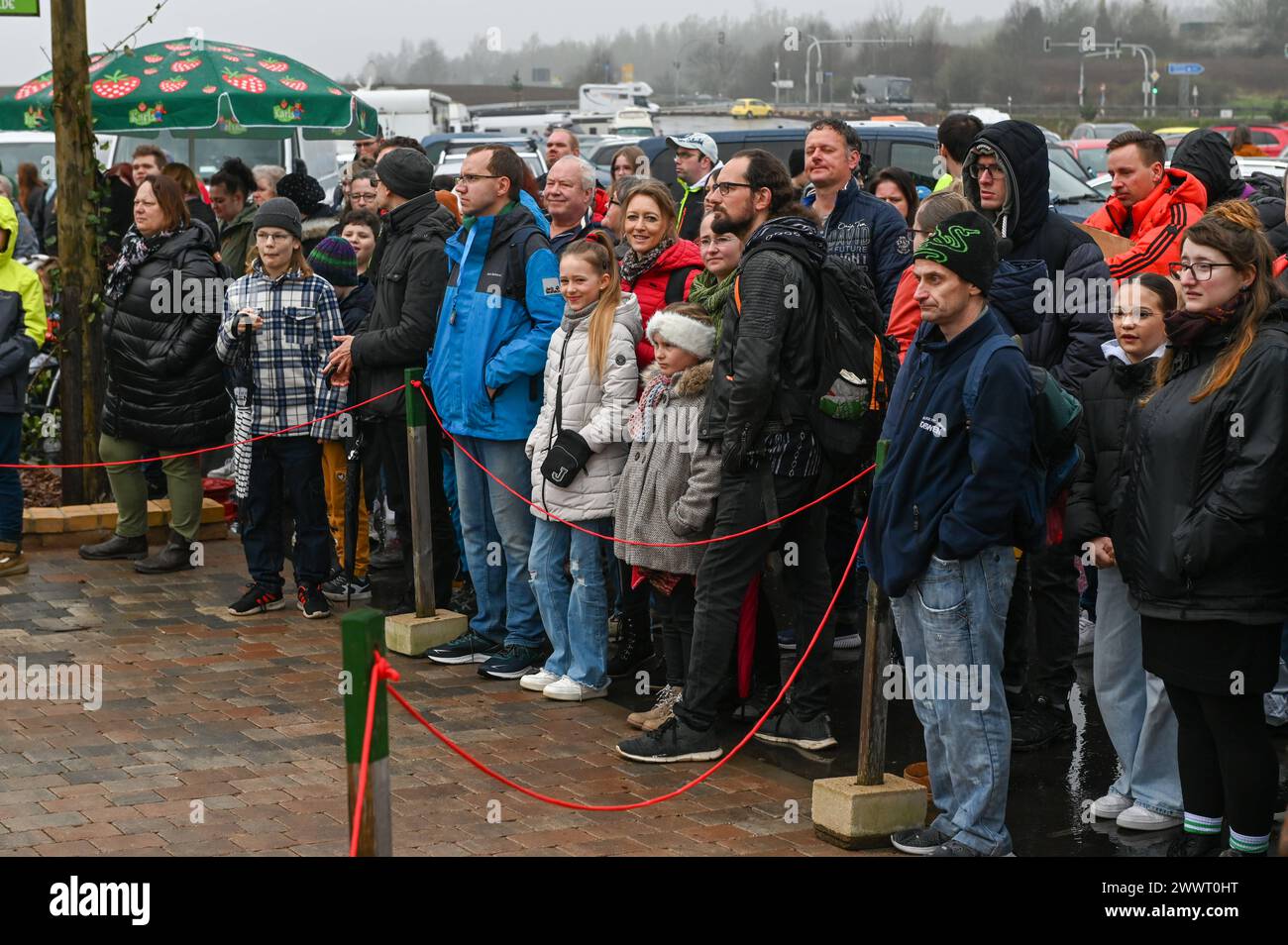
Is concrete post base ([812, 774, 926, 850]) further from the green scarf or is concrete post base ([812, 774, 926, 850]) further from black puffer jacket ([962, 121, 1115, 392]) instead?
the green scarf

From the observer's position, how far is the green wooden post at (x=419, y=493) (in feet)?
26.4

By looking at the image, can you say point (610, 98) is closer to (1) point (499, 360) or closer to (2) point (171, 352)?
(2) point (171, 352)

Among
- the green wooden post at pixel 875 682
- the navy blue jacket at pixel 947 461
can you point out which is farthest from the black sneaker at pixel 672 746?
the navy blue jacket at pixel 947 461

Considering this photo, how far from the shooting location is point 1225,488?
5.04 metres

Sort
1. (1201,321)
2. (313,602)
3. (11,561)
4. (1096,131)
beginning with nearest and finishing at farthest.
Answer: (1201,321) < (313,602) < (11,561) < (1096,131)

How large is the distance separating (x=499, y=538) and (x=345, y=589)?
1678 millimetres

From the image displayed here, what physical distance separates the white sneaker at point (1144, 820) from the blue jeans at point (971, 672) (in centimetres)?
62

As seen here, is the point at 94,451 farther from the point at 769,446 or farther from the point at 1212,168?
the point at 1212,168

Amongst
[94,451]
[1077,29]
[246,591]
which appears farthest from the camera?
[1077,29]

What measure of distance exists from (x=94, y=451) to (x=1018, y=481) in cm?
762

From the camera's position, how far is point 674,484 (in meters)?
6.91

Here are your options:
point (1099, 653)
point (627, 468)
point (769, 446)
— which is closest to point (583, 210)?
point (627, 468)

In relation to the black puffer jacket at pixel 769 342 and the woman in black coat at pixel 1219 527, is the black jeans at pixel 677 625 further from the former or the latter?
the woman in black coat at pixel 1219 527

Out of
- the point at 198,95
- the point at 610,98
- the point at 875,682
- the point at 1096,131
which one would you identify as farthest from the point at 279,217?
the point at 610,98
